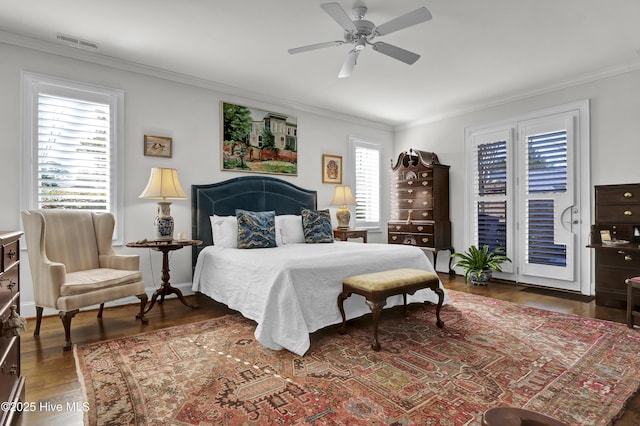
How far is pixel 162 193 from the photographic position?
3.74m

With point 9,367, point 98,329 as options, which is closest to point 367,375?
point 9,367

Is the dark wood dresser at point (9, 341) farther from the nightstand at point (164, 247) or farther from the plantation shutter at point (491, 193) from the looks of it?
the plantation shutter at point (491, 193)

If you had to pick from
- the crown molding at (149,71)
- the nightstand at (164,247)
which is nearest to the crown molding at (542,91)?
the crown molding at (149,71)

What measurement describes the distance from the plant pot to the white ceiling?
8.49 ft

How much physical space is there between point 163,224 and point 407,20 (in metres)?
3.04

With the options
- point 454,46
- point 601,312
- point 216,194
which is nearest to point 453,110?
point 454,46

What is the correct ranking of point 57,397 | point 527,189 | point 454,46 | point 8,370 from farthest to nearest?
1. point 527,189
2. point 454,46
3. point 57,397
4. point 8,370

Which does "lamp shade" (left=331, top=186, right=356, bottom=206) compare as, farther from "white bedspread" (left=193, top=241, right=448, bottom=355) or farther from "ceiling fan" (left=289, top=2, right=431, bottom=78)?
"ceiling fan" (left=289, top=2, right=431, bottom=78)

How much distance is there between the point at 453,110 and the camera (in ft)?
19.3

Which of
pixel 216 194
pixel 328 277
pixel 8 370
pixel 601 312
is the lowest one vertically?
pixel 601 312

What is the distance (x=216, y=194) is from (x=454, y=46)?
10.7 feet

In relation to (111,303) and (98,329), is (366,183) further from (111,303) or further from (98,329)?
(98,329)

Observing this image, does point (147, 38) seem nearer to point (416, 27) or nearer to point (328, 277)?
point (416, 27)

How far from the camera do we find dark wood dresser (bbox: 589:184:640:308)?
3.81 meters
